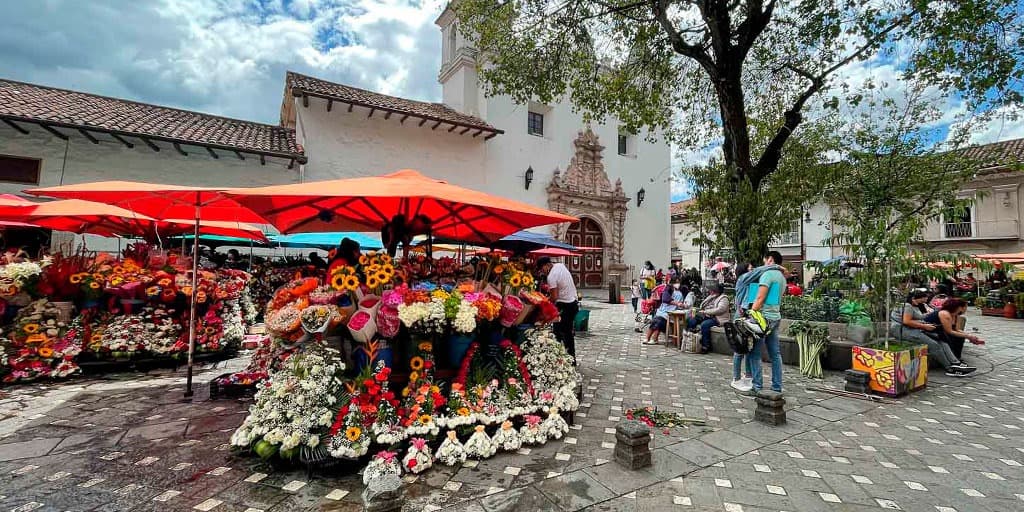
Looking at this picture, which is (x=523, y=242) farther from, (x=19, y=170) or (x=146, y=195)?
(x=19, y=170)

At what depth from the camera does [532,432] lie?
360cm

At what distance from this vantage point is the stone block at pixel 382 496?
237 centimetres

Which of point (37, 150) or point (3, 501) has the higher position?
point (37, 150)

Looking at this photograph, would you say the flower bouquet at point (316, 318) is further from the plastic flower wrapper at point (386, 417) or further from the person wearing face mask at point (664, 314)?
the person wearing face mask at point (664, 314)

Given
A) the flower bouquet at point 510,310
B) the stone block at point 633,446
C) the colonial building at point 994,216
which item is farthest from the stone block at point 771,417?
the colonial building at point 994,216

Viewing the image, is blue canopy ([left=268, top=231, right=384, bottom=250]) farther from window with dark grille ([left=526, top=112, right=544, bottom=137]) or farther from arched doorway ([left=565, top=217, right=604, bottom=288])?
arched doorway ([left=565, top=217, right=604, bottom=288])

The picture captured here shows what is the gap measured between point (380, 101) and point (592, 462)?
15.7m

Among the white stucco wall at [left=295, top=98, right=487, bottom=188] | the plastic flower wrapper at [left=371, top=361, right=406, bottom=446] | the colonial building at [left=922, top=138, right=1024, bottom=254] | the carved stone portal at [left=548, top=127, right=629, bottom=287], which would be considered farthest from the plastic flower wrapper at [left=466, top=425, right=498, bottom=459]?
the colonial building at [left=922, top=138, right=1024, bottom=254]

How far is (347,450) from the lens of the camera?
2.99 m

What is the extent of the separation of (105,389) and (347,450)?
3837mm

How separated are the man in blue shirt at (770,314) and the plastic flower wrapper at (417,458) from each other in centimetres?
386

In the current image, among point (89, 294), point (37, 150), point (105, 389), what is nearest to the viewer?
point (105, 389)

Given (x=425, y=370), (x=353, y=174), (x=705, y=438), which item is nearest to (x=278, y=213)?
(x=425, y=370)

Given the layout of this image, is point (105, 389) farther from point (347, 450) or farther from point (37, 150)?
point (37, 150)
